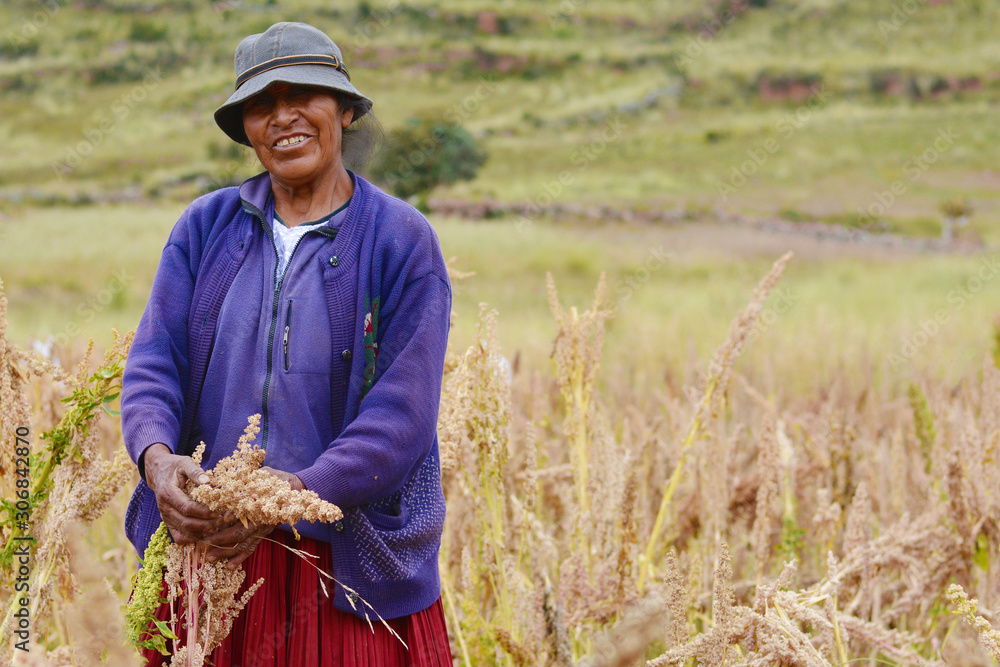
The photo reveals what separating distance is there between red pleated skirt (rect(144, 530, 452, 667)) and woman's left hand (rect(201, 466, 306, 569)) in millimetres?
120

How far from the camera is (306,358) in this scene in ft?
4.63

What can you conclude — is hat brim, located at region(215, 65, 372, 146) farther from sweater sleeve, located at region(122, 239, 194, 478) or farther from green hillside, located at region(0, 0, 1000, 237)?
green hillside, located at region(0, 0, 1000, 237)

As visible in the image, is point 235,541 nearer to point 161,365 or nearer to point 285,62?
point 161,365

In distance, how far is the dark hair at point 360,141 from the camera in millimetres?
1654

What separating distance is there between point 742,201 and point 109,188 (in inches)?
887

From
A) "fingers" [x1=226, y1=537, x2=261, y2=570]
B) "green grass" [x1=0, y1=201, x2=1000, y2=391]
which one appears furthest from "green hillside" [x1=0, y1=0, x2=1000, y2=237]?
"fingers" [x1=226, y1=537, x2=261, y2=570]

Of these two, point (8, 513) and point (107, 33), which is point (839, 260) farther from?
point (107, 33)

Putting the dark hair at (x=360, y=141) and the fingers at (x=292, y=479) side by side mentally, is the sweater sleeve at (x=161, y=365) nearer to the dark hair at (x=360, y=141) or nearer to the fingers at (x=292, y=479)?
the fingers at (x=292, y=479)

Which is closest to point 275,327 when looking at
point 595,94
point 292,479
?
point 292,479

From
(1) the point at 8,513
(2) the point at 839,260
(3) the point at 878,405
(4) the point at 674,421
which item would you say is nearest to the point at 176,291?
(1) the point at 8,513

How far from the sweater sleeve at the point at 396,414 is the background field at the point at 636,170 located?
64cm

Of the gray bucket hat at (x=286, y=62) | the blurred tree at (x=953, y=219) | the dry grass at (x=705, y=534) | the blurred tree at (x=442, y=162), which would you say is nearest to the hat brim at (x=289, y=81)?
the gray bucket hat at (x=286, y=62)

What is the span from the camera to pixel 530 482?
1822 millimetres

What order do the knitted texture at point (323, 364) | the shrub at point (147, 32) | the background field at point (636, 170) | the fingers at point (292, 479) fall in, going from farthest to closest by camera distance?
the shrub at point (147, 32)
the background field at point (636, 170)
the knitted texture at point (323, 364)
the fingers at point (292, 479)
